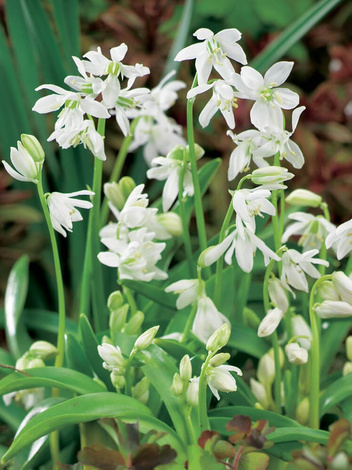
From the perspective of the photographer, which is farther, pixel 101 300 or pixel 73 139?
pixel 101 300

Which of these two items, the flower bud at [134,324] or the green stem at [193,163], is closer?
the green stem at [193,163]

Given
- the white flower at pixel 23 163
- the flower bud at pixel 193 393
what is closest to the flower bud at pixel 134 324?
the flower bud at pixel 193 393

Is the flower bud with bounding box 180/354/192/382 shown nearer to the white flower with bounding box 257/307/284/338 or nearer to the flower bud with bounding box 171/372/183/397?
the flower bud with bounding box 171/372/183/397

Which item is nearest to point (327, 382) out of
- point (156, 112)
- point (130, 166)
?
point (156, 112)

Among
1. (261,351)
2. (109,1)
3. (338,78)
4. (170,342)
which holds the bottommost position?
(261,351)

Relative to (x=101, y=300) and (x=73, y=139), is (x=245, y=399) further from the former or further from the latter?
(x=73, y=139)

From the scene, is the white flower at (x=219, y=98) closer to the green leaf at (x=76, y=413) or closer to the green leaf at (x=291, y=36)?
the green leaf at (x=76, y=413)

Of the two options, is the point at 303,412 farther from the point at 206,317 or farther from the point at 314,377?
the point at 206,317
